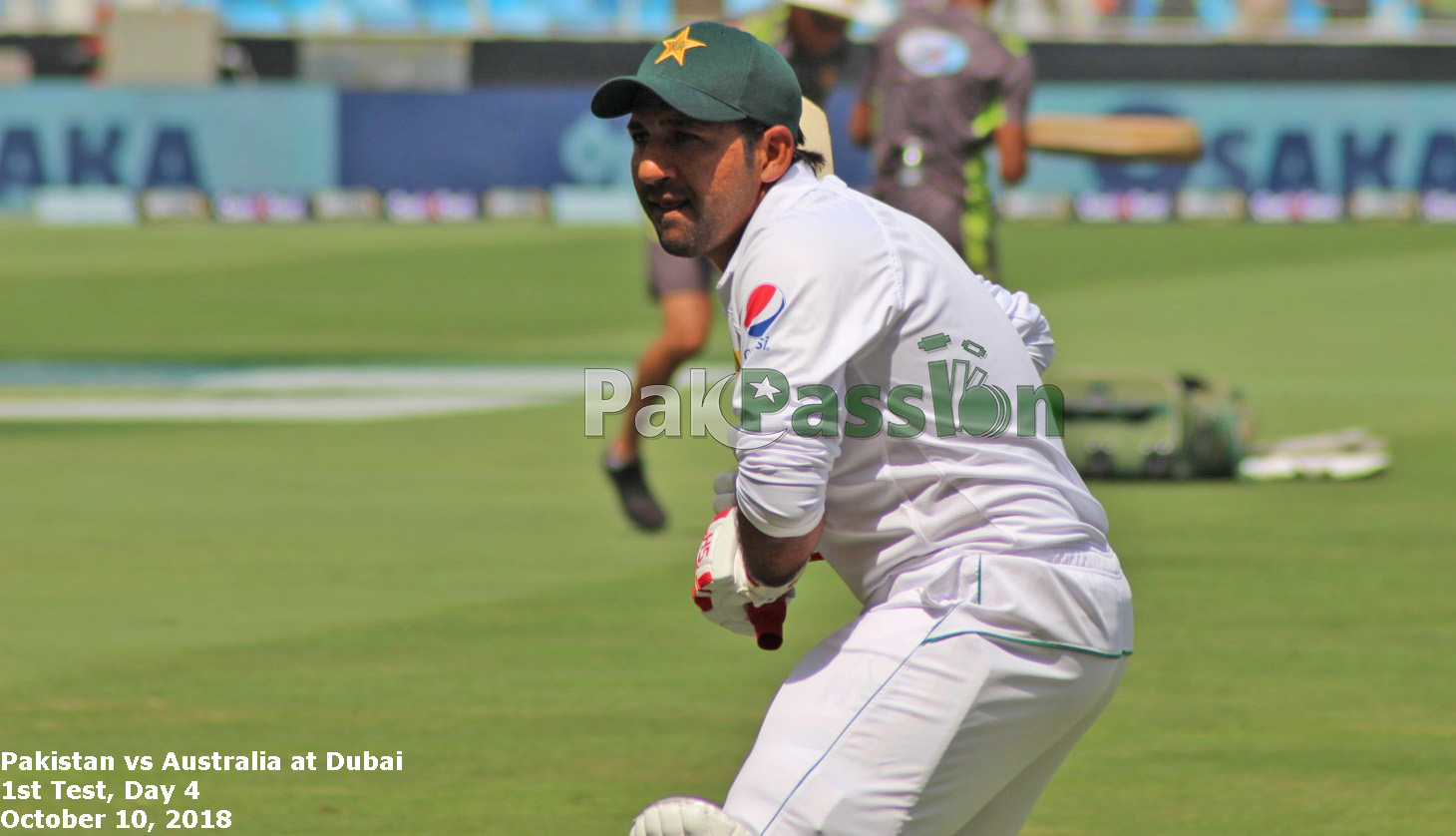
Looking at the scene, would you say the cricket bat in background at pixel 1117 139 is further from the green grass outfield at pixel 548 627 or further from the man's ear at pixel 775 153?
the man's ear at pixel 775 153

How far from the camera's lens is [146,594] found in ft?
25.6

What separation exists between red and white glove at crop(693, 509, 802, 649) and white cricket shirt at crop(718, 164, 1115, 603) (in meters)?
0.13

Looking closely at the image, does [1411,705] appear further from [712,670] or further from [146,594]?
[146,594]

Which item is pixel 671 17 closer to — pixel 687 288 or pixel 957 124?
pixel 957 124

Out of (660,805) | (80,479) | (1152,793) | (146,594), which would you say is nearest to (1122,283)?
(80,479)

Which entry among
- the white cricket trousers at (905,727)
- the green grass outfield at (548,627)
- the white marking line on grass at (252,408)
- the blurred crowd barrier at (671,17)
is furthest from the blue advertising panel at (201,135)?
the white cricket trousers at (905,727)

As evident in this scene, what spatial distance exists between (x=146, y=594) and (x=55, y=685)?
1.47m

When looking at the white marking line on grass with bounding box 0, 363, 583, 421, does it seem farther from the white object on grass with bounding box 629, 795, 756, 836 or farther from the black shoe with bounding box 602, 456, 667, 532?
the white object on grass with bounding box 629, 795, 756, 836

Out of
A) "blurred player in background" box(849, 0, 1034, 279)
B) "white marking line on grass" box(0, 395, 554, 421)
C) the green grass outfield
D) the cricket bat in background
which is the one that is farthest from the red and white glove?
"white marking line on grass" box(0, 395, 554, 421)

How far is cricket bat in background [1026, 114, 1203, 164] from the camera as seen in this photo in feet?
37.0

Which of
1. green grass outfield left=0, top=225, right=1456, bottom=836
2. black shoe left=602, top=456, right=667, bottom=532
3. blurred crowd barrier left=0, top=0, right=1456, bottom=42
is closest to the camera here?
green grass outfield left=0, top=225, right=1456, bottom=836

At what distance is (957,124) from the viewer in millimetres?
10367

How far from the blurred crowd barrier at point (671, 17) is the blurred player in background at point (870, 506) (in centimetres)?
3786

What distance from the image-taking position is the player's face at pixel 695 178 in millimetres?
3625
